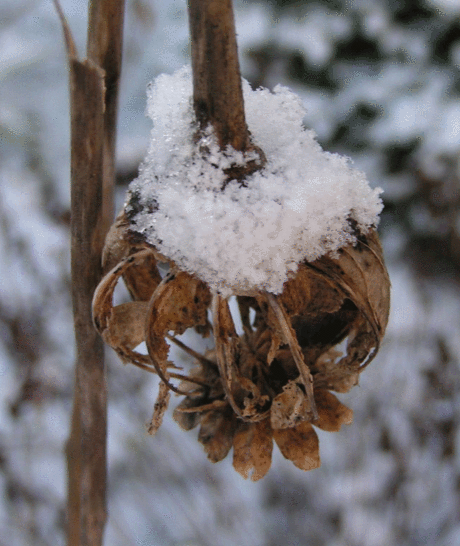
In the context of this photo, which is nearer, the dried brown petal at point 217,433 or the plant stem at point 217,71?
the plant stem at point 217,71

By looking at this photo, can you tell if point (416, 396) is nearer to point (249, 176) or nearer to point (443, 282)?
point (443, 282)

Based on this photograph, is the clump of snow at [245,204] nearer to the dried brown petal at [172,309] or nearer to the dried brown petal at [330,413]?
the dried brown petal at [172,309]

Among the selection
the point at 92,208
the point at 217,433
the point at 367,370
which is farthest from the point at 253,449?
the point at 367,370

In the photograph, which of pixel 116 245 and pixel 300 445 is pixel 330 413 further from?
pixel 116 245

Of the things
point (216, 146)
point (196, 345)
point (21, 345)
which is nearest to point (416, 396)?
point (196, 345)

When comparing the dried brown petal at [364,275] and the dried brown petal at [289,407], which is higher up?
the dried brown petal at [364,275]

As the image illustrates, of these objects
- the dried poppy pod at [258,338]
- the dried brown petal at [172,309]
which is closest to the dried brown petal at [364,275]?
the dried poppy pod at [258,338]

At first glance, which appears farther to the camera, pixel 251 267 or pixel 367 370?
pixel 367 370
